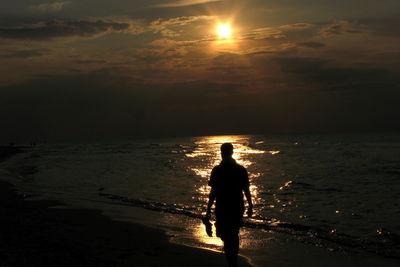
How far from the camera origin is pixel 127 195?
19516 mm

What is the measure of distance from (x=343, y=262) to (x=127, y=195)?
12548 millimetres

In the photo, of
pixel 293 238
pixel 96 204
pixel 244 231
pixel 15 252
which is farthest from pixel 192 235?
pixel 96 204

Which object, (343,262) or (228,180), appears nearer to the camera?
(228,180)

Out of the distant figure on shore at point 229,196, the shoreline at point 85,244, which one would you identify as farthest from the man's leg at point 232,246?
the shoreline at point 85,244

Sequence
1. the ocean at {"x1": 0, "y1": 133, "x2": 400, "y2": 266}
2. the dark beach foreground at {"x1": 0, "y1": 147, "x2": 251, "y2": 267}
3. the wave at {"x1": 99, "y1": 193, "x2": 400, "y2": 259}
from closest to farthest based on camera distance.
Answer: the dark beach foreground at {"x1": 0, "y1": 147, "x2": 251, "y2": 267}, the wave at {"x1": 99, "y1": 193, "x2": 400, "y2": 259}, the ocean at {"x1": 0, "y1": 133, "x2": 400, "y2": 266}

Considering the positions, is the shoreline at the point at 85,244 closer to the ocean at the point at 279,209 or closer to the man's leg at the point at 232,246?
the ocean at the point at 279,209

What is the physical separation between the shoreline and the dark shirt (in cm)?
184

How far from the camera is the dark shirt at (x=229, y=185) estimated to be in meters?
6.69

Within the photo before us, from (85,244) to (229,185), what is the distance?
4.17 m

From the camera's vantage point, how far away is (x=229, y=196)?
675cm

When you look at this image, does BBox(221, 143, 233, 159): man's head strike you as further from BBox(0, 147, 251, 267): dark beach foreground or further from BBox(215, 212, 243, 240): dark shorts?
BBox(0, 147, 251, 267): dark beach foreground

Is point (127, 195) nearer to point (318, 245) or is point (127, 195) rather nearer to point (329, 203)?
point (329, 203)

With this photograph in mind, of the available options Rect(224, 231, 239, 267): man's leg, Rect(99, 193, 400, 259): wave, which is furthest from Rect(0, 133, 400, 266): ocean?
Rect(224, 231, 239, 267): man's leg

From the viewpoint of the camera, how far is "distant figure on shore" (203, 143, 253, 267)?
669 cm
